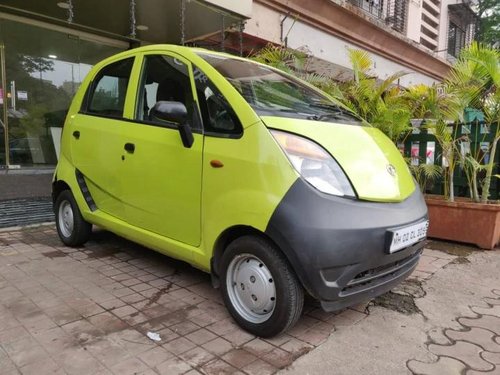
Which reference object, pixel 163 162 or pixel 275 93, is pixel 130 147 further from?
pixel 275 93

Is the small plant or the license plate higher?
the small plant

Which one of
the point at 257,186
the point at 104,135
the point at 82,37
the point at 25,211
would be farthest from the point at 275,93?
the point at 82,37

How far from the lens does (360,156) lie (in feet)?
8.81

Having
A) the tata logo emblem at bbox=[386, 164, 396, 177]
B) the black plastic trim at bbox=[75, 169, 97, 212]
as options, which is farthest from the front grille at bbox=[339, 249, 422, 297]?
the black plastic trim at bbox=[75, 169, 97, 212]

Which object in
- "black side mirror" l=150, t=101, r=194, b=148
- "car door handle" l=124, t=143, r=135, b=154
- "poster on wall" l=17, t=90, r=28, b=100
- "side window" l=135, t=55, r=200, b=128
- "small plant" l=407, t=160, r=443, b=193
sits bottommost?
"small plant" l=407, t=160, r=443, b=193

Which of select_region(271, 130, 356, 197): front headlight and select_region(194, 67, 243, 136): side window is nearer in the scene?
select_region(271, 130, 356, 197): front headlight

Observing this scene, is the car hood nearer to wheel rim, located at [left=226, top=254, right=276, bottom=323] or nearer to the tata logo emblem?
the tata logo emblem

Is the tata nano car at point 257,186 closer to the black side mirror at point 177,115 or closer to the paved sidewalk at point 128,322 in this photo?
the black side mirror at point 177,115

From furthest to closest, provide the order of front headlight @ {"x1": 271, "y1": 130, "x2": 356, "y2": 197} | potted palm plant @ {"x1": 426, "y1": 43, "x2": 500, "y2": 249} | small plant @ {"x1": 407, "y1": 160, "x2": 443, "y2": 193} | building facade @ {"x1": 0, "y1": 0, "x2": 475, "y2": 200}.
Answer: building facade @ {"x1": 0, "y1": 0, "x2": 475, "y2": 200} → small plant @ {"x1": 407, "y1": 160, "x2": 443, "y2": 193} → potted palm plant @ {"x1": 426, "y1": 43, "x2": 500, "y2": 249} → front headlight @ {"x1": 271, "y1": 130, "x2": 356, "y2": 197}

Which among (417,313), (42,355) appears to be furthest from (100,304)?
(417,313)

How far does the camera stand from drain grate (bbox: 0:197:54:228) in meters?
5.46

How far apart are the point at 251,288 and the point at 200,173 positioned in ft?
2.71

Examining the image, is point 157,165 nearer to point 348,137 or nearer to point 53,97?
point 348,137

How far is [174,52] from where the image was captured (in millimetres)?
3201
